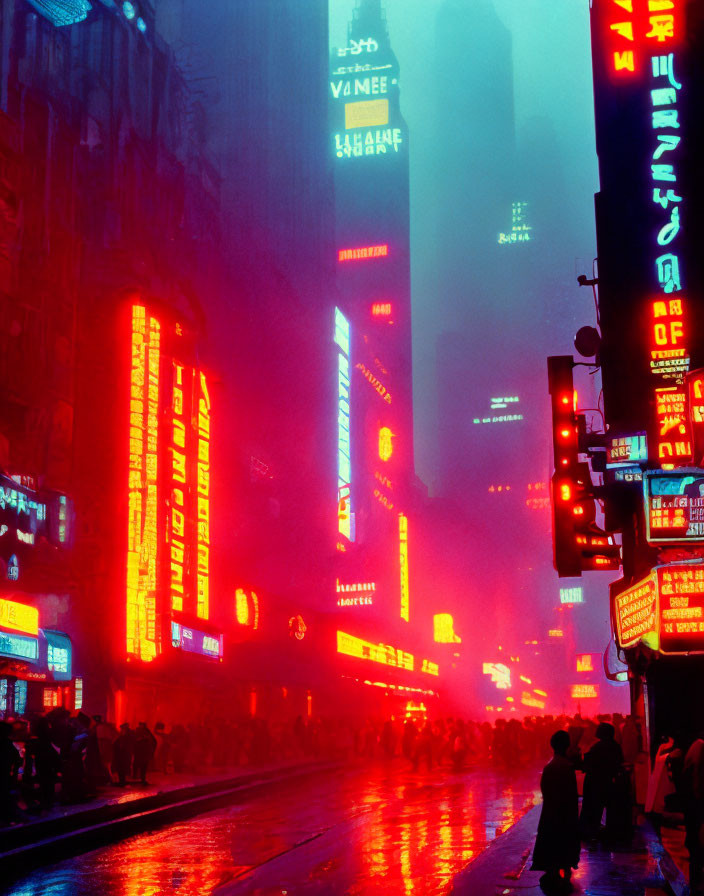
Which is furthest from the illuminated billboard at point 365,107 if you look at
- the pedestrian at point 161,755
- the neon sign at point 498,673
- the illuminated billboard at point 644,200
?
the illuminated billboard at point 644,200

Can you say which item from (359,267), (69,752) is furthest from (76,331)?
(359,267)

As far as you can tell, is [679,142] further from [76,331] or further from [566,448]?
[76,331]

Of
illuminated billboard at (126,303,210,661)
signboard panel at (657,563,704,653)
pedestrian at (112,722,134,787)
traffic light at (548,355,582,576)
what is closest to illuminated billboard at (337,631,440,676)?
illuminated billboard at (126,303,210,661)

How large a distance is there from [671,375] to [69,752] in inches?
511

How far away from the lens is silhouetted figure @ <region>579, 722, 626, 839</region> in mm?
15445

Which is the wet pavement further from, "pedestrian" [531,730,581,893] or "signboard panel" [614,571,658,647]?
"signboard panel" [614,571,658,647]

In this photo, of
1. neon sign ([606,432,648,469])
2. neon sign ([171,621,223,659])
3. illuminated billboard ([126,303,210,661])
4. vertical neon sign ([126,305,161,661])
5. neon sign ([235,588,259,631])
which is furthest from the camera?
neon sign ([235,588,259,631])

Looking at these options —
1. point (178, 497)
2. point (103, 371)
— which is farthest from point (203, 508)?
point (103, 371)

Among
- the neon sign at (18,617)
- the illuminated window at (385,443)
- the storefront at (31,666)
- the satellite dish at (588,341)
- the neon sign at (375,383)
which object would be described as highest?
the neon sign at (375,383)

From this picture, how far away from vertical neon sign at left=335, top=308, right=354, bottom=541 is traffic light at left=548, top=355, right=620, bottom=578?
126ft

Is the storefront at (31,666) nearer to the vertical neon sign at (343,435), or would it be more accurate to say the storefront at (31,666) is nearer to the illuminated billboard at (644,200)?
the illuminated billboard at (644,200)

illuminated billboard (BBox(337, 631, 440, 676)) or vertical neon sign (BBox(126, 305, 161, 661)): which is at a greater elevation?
vertical neon sign (BBox(126, 305, 161, 661))

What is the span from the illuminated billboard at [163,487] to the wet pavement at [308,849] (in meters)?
8.67

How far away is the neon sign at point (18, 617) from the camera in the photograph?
23.8 meters
